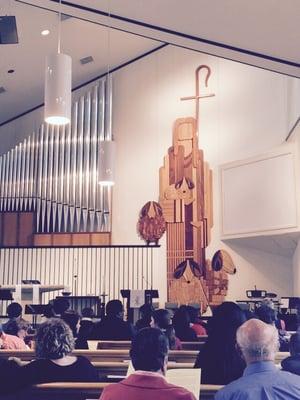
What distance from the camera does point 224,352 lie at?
3.73 metres

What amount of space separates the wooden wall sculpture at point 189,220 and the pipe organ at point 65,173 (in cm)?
171

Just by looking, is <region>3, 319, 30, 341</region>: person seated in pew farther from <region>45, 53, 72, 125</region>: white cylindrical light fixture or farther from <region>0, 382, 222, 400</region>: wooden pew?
<region>0, 382, 222, 400</region>: wooden pew

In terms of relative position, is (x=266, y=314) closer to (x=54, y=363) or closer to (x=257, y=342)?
(x=54, y=363)

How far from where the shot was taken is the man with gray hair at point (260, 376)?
2.45m

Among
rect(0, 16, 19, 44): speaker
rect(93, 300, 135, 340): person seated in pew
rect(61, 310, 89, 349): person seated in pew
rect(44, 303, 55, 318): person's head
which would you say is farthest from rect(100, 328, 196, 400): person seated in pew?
rect(0, 16, 19, 44): speaker

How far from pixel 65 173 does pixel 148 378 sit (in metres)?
13.2

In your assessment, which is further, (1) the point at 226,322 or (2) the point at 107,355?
(2) the point at 107,355

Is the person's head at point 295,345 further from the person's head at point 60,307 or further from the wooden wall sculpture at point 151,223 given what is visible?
the wooden wall sculpture at point 151,223

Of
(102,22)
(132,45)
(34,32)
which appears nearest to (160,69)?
(132,45)

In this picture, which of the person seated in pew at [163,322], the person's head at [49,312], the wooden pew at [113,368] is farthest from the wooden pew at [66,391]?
the person's head at [49,312]

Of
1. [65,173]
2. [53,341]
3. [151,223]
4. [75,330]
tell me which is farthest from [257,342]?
[65,173]

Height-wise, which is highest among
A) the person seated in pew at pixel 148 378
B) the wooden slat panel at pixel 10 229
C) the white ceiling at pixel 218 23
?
the white ceiling at pixel 218 23

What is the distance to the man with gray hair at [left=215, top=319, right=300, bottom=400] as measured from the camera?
2445 millimetres

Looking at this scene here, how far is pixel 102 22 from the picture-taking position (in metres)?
5.92
